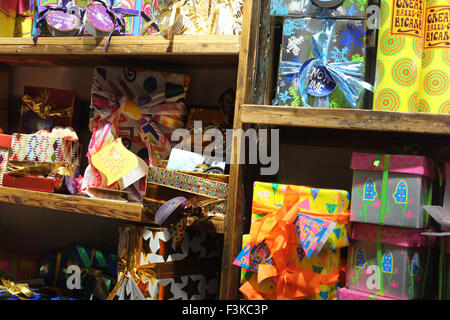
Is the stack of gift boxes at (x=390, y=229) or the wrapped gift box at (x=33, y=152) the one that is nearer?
the stack of gift boxes at (x=390, y=229)

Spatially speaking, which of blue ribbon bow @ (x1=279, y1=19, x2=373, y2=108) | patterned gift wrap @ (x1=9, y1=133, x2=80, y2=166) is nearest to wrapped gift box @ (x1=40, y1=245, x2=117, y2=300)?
patterned gift wrap @ (x1=9, y1=133, x2=80, y2=166)

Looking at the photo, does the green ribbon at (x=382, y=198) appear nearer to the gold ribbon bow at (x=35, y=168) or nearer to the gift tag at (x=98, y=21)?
the gift tag at (x=98, y=21)

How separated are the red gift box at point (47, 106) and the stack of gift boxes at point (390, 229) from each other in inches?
42.9

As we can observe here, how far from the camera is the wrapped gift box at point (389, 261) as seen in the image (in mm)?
1106

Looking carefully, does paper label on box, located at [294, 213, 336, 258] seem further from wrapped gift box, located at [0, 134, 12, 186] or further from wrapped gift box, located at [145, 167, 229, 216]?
wrapped gift box, located at [0, 134, 12, 186]

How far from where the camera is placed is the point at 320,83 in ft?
3.93

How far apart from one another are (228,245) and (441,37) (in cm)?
70

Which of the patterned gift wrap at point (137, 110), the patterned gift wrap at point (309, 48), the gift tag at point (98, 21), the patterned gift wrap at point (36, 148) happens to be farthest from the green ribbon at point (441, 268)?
Result: the patterned gift wrap at point (36, 148)

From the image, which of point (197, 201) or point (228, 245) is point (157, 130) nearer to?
point (197, 201)
